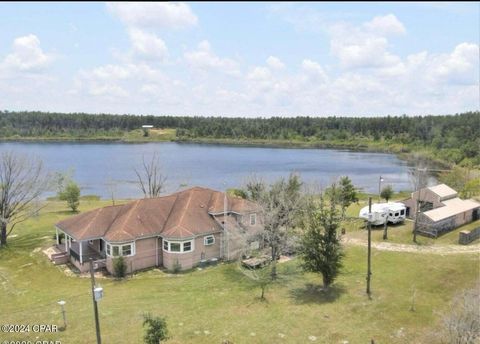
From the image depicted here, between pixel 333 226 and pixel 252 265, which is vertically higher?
pixel 333 226

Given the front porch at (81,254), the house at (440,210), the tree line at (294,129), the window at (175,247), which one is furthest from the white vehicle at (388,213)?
the tree line at (294,129)

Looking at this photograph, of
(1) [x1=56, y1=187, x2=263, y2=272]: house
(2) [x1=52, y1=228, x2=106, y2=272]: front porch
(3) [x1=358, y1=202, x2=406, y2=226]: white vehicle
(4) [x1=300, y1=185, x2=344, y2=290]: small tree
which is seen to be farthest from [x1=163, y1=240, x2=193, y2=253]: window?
(3) [x1=358, y1=202, x2=406, y2=226]: white vehicle

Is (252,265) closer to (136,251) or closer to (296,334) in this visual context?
(136,251)

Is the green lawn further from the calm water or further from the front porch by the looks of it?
the calm water

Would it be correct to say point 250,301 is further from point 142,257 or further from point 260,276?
point 142,257

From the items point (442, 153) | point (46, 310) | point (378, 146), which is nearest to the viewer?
point (46, 310)

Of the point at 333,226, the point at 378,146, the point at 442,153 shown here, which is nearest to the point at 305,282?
the point at 333,226

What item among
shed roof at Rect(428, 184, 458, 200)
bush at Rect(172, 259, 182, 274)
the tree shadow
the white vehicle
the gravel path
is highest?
shed roof at Rect(428, 184, 458, 200)
